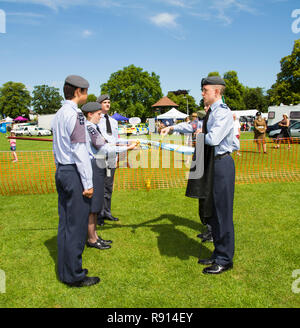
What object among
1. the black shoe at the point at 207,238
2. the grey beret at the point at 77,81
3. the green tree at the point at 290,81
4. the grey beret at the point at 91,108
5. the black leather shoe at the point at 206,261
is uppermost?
the green tree at the point at 290,81

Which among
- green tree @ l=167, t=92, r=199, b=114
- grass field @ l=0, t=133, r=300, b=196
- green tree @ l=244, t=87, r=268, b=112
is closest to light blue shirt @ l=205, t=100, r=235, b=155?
grass field @ l=0, t=133, r=300, b=196

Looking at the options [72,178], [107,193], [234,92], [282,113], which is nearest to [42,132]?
[282,113]

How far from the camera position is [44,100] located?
105 meters

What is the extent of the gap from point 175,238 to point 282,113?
2560cm

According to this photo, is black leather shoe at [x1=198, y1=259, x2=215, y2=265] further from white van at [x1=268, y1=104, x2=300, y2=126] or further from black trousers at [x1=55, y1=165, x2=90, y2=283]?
white van at [x1=268, y1=104, x2=300, y2=126]

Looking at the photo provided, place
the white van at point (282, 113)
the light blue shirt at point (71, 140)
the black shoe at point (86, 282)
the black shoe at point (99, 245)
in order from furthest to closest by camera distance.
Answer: the white van at point (282, 113) < the black shoe at point (99, 245) < the black shoe at point (86, 282) < the light blue shirt at point (71, 140)

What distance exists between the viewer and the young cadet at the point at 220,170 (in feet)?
10.2

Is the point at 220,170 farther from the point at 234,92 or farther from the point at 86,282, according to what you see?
the point at 234,92

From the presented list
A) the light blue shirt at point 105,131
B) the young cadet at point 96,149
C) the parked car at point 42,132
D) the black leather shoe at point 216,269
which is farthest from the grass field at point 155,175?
the parked car at point 42,132

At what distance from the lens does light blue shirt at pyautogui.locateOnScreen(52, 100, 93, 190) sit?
2777mm

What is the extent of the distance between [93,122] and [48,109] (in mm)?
109119

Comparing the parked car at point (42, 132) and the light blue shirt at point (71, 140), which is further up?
the parked car at point (42, 132)

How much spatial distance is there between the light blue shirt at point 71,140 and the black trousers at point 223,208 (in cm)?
151

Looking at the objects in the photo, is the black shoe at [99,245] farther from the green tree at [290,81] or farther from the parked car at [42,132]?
the parked car at [42,132]
